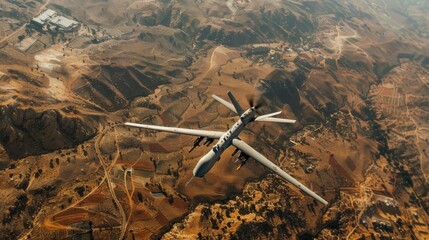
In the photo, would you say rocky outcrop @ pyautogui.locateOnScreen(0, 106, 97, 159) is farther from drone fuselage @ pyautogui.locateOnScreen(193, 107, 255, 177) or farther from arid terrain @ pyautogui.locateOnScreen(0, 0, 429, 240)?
drone fuselage @ pyautogui.locateOnScreen(193, 107, 255, 177)

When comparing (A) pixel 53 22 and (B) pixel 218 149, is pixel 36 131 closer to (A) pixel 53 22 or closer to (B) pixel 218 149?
(B) pixel 218 149

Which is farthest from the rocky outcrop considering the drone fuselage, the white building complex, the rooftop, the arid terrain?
the rooftop

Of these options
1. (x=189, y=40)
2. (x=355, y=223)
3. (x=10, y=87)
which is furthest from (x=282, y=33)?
(x=10, y=87)

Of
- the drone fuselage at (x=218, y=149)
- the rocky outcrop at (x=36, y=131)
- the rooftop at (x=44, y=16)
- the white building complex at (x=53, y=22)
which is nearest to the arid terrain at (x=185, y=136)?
the rocky outcrop at (x=36, y=131)

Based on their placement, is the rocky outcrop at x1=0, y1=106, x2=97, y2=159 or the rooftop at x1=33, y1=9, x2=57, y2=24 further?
the rooftop at x1=33, y1=9, x2=57, y2=24

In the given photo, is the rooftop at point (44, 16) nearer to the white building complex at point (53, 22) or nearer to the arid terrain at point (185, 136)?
the white building complex at point (53, 22)

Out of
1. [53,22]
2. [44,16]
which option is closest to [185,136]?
[53,22]
